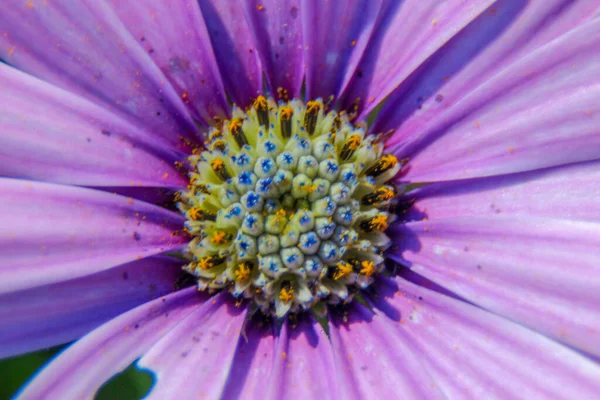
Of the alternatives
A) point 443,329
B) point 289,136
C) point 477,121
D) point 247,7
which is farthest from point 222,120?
point 443,329

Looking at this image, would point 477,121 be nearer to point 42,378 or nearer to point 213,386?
point 213,386

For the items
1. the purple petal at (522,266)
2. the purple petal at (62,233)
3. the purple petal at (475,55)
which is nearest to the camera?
the purple petal at (62,233)

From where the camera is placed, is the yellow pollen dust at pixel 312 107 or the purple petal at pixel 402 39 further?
the yellow pollen dust at pixel 312 107

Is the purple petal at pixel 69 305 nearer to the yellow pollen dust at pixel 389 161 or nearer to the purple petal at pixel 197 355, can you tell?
the purple petal at pixel 197 355

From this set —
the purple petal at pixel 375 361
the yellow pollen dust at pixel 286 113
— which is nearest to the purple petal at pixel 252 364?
the purple petal at pixel 375 361

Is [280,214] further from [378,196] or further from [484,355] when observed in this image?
[484,355]

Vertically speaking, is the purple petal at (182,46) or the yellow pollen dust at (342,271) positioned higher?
the purple petal at (182,46)
